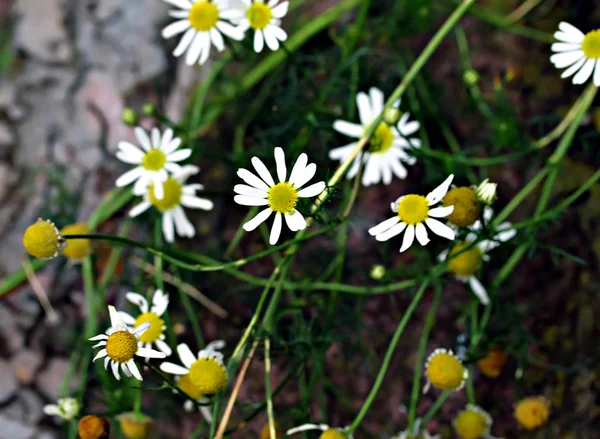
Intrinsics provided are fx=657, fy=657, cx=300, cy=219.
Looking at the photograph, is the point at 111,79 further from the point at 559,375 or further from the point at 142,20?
the point at 559,375

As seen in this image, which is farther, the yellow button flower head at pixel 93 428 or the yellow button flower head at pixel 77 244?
the yellow button flower head at pixel 77 244

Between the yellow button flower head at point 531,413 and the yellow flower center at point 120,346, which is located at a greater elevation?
the yellow button flower head at point 531,413

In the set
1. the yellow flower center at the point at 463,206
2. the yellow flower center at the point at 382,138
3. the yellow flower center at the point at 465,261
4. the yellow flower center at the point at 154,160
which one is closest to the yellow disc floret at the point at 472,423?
the yellow flower center at the point at 465,261

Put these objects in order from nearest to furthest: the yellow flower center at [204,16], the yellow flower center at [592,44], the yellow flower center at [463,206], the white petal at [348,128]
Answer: the yellow flower center at [463,206] < the yellow flower center at [592,44] < the yellow flower center at [204,16] < the white petal at [348,128]

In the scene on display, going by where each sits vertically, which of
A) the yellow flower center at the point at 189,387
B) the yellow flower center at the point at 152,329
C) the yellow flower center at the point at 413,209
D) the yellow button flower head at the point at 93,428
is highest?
the yellow flower center at the point at 413,209

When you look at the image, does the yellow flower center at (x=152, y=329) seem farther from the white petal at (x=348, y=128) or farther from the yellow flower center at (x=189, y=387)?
the white petal at (x=348, y=128)

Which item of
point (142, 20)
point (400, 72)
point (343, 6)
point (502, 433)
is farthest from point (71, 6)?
point (502, 433)
